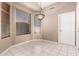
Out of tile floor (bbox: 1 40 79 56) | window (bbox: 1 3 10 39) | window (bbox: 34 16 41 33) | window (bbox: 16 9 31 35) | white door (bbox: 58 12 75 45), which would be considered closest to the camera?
tile floor (bbox: 1 40 79 56)

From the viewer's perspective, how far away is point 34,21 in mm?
7219

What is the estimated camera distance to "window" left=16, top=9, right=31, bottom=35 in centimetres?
544

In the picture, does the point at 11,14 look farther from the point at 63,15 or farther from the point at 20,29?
the point at 63,15

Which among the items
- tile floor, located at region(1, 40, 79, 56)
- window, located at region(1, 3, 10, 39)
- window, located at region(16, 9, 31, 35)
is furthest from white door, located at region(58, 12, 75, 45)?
window, located at region(1, 3, 10, 39)

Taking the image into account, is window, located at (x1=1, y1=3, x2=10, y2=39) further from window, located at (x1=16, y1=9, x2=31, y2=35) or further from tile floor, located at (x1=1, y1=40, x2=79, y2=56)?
window, located at (x1=16, y1=9, x2=31, y2=35)

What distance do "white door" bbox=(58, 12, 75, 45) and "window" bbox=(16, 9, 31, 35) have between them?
2361mm

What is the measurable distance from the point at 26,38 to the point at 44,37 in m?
1.54

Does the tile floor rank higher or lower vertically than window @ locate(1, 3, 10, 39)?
lower

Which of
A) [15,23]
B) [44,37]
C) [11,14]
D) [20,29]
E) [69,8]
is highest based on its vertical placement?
[69,8]

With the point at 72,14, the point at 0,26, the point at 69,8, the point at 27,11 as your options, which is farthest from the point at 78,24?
the point at 27,11

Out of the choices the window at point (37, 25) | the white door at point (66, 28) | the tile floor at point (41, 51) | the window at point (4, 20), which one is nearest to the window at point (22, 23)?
the window at point (37, 25)

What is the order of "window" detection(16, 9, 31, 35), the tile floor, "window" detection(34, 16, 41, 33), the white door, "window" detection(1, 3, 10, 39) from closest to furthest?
1. the tile floor
2. "window" detection(1, 3, 10, 39)
3. the white door
4. "window" detection(16, 9, 31, 35)
5. "window" detection(34, 16, 41, 33)

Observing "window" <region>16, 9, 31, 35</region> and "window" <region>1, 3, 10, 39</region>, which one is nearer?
"window" <region>1, 3, 10, 39</region>

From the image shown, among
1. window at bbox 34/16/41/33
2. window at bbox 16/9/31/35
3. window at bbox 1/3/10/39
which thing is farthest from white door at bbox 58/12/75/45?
window at bbox 1/3/10/39
